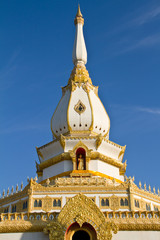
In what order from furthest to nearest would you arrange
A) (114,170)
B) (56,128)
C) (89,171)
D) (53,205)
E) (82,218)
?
(56,128) < (114,170) < (89,171) < (53,205) < (82,218)

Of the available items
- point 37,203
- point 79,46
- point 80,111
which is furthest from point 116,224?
point 79,46

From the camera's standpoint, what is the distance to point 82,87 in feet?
123

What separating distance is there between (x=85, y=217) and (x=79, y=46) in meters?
26.5

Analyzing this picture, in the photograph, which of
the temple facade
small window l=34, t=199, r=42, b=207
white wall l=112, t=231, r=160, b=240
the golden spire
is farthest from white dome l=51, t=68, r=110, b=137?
white wall l=112, t=231, r=160, b=240

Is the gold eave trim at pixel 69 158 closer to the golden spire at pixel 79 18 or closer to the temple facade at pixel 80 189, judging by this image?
the temple facade at pixel 80 189

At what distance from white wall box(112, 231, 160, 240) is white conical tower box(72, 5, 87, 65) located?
24.8 metres

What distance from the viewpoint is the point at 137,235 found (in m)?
20.1

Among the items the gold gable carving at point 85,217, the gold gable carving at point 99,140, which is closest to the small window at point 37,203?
the gold gable carving at point 99,140

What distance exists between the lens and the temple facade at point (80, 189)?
65.0 ft

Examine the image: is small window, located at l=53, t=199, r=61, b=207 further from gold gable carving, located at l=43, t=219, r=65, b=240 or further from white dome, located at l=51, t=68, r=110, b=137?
white dome, located at l=51, t=68, r=110, b=137

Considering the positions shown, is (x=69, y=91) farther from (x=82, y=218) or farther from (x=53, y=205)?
(x=82, y=218)

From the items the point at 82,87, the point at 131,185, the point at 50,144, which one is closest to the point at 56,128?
the point at 50,144

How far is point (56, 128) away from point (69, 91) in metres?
4.42

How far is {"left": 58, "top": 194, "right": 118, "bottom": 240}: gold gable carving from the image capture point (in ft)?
63.4
